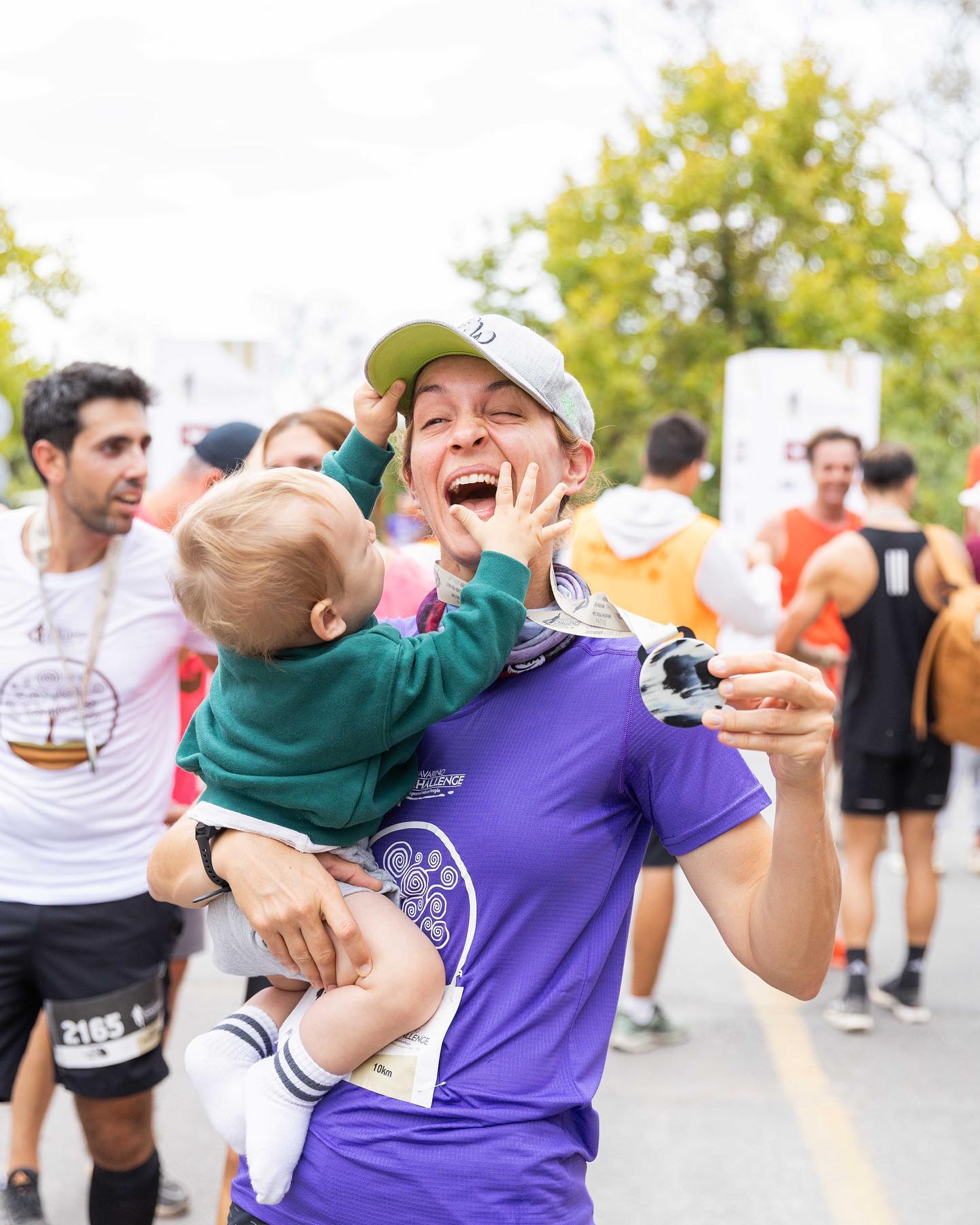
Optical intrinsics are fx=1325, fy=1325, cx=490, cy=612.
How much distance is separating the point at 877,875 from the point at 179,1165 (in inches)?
200

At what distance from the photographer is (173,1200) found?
405 centimetres

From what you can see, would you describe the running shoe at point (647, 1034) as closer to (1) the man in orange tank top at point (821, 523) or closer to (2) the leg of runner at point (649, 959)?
(2) the leg of runner at point (649, 959)

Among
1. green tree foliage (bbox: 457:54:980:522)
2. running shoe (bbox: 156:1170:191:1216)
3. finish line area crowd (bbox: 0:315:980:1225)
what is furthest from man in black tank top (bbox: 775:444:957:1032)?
green tree foliage (bbox: 457:54:980:522)

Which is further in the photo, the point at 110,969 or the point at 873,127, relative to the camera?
the point at 873,127

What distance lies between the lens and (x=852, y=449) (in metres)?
6.90

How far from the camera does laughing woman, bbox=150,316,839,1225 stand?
1.65 meters

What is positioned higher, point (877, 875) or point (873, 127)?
point (873, 127)

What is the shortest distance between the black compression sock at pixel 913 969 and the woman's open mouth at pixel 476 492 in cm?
456

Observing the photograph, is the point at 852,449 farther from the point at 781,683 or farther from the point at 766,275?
the point at 766,275

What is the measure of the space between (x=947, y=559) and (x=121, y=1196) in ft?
13.5

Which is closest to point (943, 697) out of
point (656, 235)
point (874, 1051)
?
point (874, 1051)

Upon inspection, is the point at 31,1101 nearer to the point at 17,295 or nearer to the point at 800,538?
the point at 800,538

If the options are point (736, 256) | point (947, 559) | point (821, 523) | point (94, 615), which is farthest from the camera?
point (736, 256)

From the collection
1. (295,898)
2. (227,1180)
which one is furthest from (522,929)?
(227,1180)
